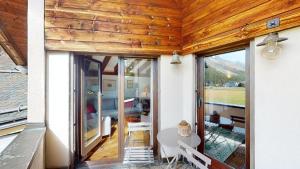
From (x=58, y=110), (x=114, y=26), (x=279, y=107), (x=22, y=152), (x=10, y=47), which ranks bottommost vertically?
(x=22, y=152)

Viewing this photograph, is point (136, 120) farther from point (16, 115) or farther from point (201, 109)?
point (16, 115)

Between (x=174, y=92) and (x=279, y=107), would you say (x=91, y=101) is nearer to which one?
(x=174, y=92)

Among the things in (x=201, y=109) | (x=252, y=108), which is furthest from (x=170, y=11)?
(x=252, y=108)

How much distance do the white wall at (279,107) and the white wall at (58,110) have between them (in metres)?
2.50

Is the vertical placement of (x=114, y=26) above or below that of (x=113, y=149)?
above

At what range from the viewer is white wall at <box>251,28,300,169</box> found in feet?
4.63

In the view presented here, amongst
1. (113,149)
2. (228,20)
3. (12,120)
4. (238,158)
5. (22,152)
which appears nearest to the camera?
(22,152)

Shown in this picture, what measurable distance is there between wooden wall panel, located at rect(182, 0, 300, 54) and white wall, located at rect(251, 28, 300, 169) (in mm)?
145

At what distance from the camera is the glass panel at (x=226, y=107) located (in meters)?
2.08

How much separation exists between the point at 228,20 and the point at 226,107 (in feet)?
3.80

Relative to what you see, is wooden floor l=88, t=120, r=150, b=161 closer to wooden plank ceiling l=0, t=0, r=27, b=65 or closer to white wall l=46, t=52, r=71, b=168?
white wall l=46, t=52, r=71, b=168

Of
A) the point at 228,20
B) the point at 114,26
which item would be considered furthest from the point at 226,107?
the point at 114,26

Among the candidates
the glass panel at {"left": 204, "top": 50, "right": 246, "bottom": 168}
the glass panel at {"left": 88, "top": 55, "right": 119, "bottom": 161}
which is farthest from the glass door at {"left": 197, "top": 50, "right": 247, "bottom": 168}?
the glass panel at {"left": 88, "top": 55, "right": 119, "bottom": 161}

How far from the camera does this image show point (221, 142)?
2.45m
